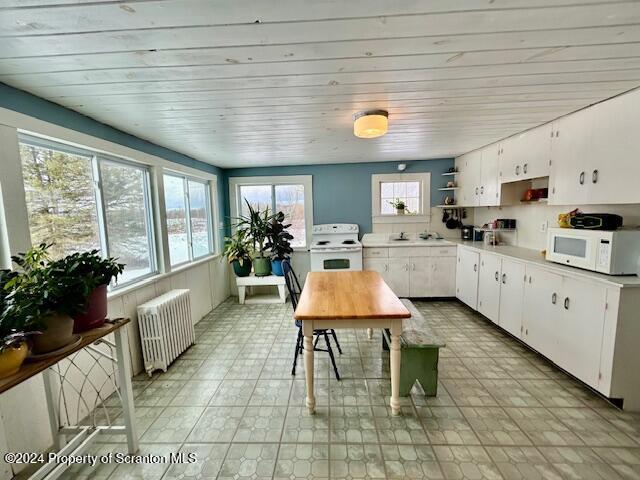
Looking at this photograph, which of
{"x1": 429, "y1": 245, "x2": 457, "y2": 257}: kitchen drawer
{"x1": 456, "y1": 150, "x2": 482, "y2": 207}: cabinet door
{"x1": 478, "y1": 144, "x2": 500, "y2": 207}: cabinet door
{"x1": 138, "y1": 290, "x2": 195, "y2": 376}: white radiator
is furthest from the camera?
{"x1": 429, "y1": 245, "x2": 457, "y2": 257}: kitchen drawer

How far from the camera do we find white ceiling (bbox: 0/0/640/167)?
1.01 meters

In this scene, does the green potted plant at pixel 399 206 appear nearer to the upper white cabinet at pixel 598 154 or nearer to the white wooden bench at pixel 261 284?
the upper white cabinet at pixel 598 154

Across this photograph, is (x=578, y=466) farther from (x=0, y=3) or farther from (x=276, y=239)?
(x=276, y=239)

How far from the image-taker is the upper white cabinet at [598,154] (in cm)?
186

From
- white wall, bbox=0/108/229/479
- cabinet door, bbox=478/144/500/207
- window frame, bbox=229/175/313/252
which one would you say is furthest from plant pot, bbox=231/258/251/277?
cabinet door, bbox=478/144/500/207

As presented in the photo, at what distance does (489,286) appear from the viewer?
3.19 m

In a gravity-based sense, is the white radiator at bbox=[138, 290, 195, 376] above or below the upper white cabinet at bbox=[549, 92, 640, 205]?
below

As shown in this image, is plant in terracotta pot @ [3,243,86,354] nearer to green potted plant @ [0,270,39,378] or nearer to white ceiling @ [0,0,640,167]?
green potted plant @ [0,270,39,378]

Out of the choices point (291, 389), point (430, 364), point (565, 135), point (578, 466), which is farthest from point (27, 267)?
point (565, 135)

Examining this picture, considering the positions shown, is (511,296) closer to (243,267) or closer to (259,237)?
(259,237)

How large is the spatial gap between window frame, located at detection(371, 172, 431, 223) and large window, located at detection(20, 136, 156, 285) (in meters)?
3.23

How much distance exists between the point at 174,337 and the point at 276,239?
6.27 feet

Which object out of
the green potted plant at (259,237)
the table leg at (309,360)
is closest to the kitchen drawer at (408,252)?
the green potted plant at (259,237)

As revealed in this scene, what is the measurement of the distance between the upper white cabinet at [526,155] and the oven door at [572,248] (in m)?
0.68
